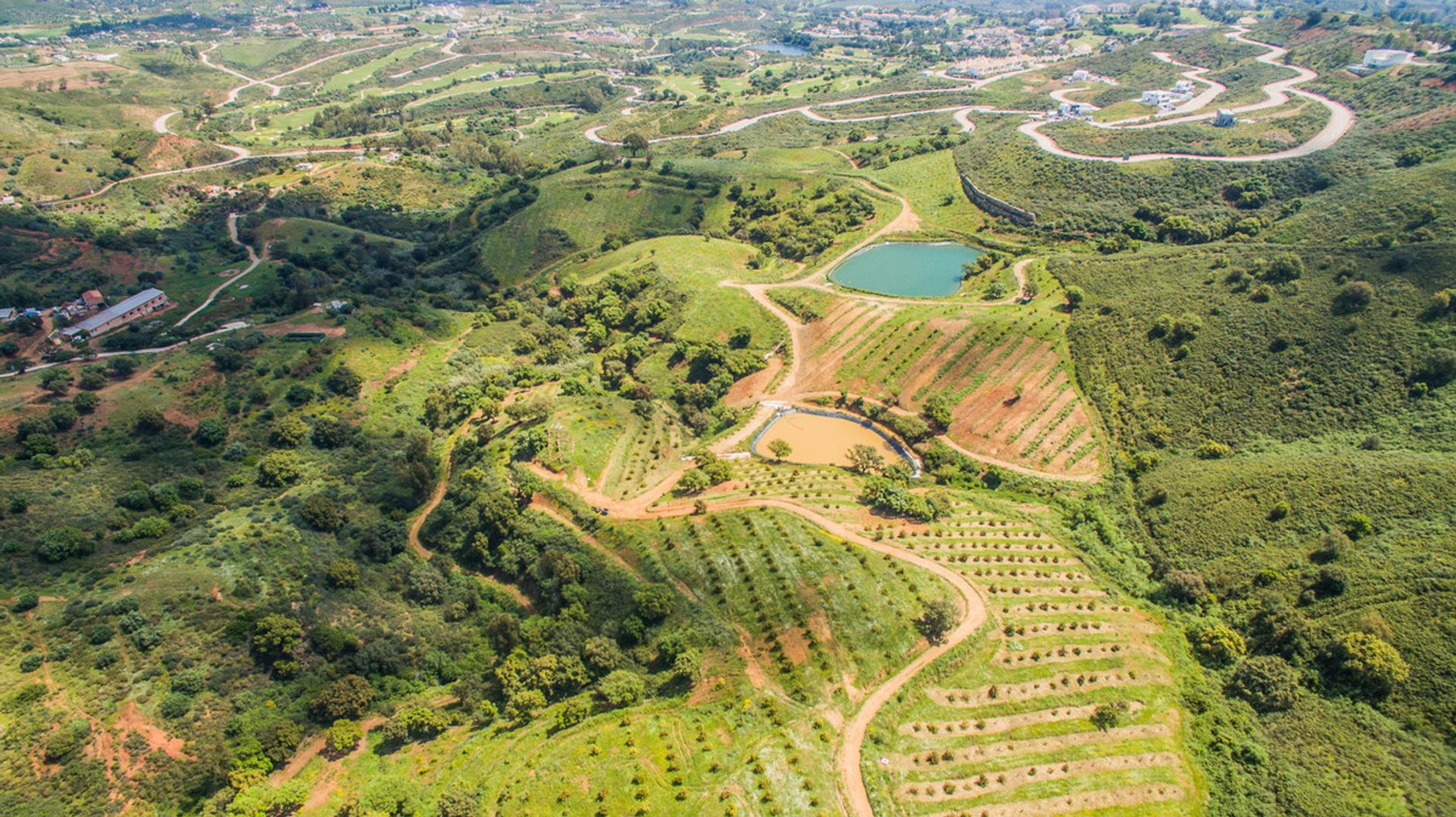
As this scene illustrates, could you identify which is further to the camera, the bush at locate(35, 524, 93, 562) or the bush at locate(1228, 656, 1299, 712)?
the bush at locate(35, 524, 93, 562)

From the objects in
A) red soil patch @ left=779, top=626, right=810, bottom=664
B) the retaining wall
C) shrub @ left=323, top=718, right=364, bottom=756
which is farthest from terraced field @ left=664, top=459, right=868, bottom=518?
the retaining wall

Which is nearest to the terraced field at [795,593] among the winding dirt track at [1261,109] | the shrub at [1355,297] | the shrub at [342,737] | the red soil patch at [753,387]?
the shrub at [342,737]

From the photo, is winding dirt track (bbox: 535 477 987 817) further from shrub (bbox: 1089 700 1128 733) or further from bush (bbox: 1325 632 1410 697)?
bush (bbox: 1325 632 1410 697)

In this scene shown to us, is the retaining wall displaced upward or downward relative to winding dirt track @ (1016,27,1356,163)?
downward

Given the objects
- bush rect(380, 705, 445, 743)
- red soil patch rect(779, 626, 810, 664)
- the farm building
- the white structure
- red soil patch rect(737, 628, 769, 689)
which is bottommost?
bush rect(380, 705, 445, 743)

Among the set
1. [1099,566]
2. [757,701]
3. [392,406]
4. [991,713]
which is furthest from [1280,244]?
[392,406]

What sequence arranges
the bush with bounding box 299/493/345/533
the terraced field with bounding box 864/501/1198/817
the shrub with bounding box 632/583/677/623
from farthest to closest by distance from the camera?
the bush with bounding box 299/493/345/533
the shrub with bounding box 632/583/677/623
the terraced field with bounding box 864/501/1198/817

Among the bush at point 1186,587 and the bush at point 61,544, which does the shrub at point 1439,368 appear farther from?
the bush at point 61,544
